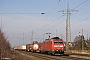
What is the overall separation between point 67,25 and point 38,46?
24.9 metres

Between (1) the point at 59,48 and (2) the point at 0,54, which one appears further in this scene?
(1) the point at 59,48

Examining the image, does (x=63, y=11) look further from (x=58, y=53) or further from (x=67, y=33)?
(x=58, y=53)

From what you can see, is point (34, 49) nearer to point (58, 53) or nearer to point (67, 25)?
point (67, 25)

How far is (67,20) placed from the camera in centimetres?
5500

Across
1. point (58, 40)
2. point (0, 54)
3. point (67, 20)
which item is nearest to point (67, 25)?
point (67, 20)

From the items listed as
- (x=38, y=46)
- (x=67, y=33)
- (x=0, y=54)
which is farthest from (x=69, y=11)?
(x=0, y=54)

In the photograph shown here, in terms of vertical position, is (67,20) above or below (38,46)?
above

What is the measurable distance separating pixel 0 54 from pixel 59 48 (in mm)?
22252

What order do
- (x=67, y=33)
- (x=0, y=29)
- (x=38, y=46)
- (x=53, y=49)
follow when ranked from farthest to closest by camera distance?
(x=38, y=46), (x=67, y=33), (x=53, y=49), (x=0, y=29)

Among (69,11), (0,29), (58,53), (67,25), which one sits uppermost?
(69,11)

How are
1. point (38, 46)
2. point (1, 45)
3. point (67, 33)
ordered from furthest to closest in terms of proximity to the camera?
point (38, 46), point (67, 33), point (1, 45)

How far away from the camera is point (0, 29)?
28703 mm

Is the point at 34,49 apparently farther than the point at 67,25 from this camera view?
Yes

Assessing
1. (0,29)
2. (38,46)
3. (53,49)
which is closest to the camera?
(0,29)
